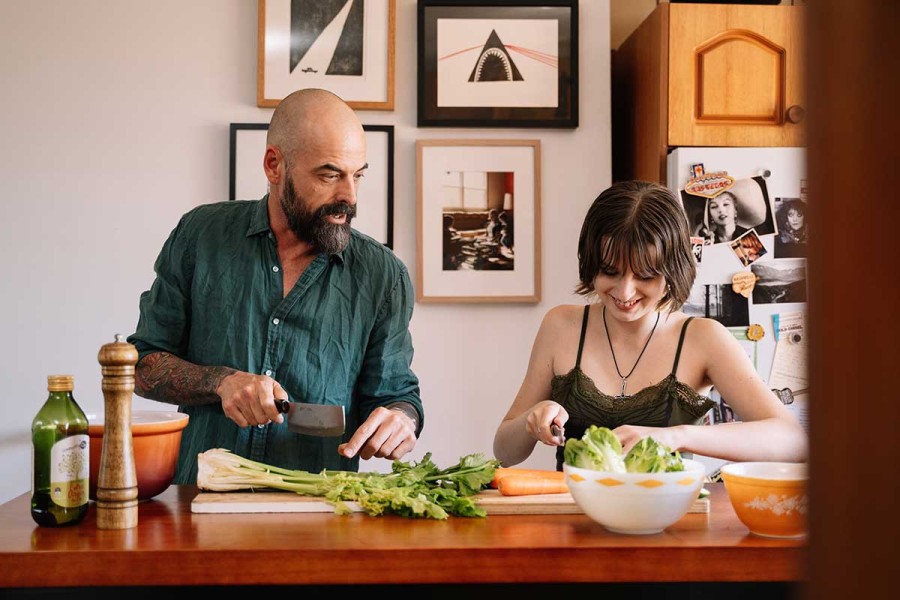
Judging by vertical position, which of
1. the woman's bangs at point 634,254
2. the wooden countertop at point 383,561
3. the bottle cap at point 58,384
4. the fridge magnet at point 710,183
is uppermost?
the fridge magnet at point 710,183

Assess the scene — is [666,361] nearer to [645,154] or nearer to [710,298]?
[710,298]

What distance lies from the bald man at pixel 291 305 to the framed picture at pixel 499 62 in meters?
1.16

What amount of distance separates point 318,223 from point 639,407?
2.84ft

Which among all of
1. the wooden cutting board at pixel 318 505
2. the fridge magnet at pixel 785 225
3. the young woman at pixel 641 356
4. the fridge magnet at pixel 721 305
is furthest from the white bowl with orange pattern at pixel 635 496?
the fridge magnet at pixel 785 225

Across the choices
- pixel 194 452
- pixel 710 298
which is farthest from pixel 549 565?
pixel 710 298

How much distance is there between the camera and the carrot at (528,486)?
1627 millimetres

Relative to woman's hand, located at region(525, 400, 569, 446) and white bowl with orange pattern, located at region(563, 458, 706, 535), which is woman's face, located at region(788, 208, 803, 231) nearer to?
woman's hand, located at region(525, 400, 569, 446)

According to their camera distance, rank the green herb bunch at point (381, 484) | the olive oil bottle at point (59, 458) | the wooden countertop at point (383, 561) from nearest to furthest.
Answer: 1. the wooden countertop at point (383, 561)
2. the olive oil bottle at point (59, 458)
3. the green herb bunch at point (381, 484)

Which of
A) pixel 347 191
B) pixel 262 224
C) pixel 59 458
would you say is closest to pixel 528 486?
pixel 59 458

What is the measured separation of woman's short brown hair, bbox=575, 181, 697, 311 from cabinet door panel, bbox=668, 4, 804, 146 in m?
1.14

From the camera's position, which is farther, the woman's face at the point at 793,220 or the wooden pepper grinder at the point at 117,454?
the woman's face at the point at 793,220

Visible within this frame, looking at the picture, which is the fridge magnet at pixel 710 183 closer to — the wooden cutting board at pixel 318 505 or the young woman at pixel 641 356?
the young woman at pixel 641 356

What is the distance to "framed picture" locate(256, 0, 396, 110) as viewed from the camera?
10.7 ft

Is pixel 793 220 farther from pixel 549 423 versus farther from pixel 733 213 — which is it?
pixel 549 423
